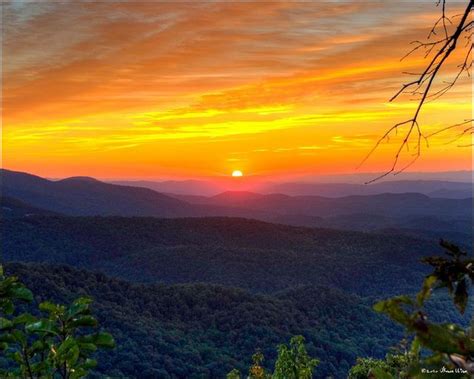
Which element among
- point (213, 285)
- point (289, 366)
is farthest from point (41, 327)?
point (213, 285)

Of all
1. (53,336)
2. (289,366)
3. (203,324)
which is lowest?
(203,324)

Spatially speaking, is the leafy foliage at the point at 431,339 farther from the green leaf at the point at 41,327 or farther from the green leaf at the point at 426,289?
the green leaf at the point at 41,327

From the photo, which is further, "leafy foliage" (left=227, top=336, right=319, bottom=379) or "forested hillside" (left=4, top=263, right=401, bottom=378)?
"forested hillside" (left=4, top=263, right=401, bottom=378)

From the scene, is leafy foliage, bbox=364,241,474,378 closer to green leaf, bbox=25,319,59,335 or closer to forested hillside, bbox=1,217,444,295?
green leaf, bbox=25,319,59,335

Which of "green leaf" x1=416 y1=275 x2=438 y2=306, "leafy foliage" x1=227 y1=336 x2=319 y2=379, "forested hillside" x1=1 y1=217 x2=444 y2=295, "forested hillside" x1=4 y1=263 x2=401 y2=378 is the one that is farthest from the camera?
"forested hillside" x1=1 y1=217 x2=444 y2=295

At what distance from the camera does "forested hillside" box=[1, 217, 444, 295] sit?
155125 millimetres

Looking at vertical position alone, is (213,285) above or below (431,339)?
below

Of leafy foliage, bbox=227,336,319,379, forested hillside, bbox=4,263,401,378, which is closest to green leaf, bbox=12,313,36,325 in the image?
leafy foliage, bbox=227,336,319,379

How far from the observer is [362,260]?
176375mm

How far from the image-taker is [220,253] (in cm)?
16800

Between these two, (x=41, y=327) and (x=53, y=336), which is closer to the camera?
(x=41, y=327)

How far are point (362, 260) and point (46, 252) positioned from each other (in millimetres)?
112115

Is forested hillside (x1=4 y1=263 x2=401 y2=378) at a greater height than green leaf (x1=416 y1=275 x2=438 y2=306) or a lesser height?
lesser

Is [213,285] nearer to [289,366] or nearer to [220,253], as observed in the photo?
[220,253]
